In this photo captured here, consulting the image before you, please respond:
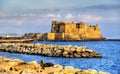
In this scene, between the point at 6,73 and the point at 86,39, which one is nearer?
the point at 6,73

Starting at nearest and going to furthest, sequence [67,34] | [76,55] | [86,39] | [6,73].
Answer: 1. [6,73]
2. [76,55]
3. [67,34]
4. [86,39]

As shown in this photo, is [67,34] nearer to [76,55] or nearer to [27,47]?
[27,47]

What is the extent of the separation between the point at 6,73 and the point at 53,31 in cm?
10086

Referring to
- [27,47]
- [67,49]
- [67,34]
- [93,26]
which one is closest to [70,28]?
[67,34]

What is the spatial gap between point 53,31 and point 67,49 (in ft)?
265

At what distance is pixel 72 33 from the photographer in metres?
105

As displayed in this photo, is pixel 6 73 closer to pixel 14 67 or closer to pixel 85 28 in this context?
pixel 14 67

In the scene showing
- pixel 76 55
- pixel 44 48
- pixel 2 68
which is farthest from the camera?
pixel 44 48

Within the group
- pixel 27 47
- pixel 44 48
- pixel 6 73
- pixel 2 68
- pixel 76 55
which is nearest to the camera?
pixel 6 73

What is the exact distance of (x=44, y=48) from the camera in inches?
1369

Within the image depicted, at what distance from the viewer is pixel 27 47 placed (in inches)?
1487

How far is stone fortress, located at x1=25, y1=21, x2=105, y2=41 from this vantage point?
104688 mm

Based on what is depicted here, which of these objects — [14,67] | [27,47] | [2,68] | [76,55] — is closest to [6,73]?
[2,68]

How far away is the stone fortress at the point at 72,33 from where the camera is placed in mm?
104688
